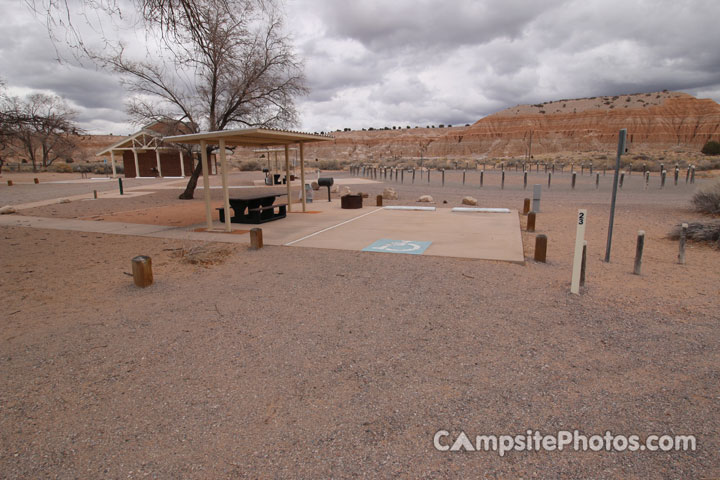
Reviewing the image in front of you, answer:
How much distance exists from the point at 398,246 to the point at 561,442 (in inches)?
Result: 223

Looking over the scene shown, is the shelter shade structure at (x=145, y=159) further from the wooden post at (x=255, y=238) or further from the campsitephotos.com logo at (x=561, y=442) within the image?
the campsitephotos.com logo at (x=561, y=442)

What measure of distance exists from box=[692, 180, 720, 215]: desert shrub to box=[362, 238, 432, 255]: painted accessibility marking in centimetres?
1019

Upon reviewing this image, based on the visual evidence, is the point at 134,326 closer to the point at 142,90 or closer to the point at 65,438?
the point at 65,438

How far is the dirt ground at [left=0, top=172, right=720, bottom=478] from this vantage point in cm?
245

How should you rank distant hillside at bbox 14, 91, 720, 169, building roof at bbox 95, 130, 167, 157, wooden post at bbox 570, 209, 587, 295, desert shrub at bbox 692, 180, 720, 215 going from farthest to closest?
distant hillside at bbox 14, 91, 720, 169 < building roof at bbox 95, 130, 167, 157 < desert shrub at bbox 692, 180, 720, 215 < wooden post at bbox 570, 209, 587, 295

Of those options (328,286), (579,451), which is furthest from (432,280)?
(579,451)

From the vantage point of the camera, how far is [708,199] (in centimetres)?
1272

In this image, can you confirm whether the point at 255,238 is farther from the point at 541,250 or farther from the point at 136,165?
the point at 136,165

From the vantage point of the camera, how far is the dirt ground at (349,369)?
2447 millimetres

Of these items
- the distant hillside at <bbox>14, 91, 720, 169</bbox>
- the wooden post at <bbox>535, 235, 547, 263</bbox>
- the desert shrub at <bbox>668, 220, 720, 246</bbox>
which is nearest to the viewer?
the wooden post at <bbox>535, 235, 547, 263</bbox>

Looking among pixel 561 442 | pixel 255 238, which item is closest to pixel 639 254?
pixel 561 442

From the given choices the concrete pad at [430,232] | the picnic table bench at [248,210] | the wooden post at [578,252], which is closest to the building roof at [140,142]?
the picnic table bench at [248,210]

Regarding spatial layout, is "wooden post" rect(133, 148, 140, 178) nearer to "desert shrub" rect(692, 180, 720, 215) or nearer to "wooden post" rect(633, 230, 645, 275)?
"desert shrub" rect(692, 180, 720, 215)

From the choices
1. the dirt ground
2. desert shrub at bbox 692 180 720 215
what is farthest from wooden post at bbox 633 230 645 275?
desert shrub at bbox 692 180 720 215
